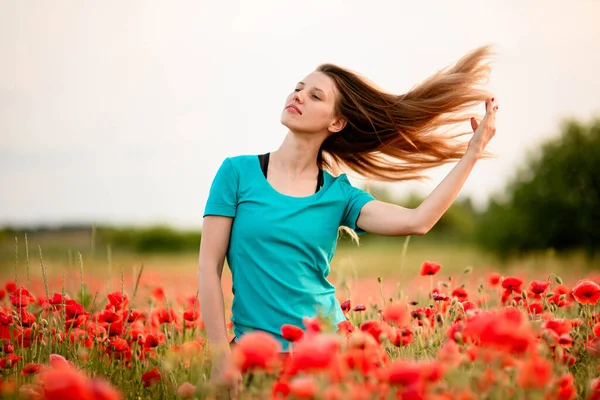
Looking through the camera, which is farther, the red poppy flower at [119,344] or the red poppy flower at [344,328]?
the red poppy flower at [119,344]

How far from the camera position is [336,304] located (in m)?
2.96

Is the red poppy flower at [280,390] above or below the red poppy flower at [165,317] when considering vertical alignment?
above

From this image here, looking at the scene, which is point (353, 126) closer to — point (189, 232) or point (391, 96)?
point (391, 96)

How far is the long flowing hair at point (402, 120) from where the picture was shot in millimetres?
3328

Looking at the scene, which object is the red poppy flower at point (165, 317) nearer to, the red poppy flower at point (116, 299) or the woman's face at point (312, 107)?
the red poppy flower at point (116, 299)

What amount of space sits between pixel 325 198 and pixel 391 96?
2.85 feet

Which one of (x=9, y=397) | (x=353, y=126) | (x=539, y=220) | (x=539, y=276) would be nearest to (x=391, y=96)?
(x=353, y=126)

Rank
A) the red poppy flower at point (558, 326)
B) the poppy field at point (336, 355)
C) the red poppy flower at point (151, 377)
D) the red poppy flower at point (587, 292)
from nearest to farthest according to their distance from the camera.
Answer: the poppy field at point (336, 355)
the red poppy flower at point (558, 326)
the red poppy flower at point (151, 377)
the red poppy flower at point (587, 292)

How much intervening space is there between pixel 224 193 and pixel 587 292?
1.62 metres

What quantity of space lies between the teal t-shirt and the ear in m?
0.42

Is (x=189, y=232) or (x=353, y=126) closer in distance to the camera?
(x=353, y=126)

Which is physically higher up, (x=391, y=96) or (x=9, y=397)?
(x=391, y=96)

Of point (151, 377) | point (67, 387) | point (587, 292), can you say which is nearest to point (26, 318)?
point (151, 377)

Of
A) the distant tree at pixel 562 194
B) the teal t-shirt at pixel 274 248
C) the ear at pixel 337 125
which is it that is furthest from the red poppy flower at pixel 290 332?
the distant tree at pixel 562 194
